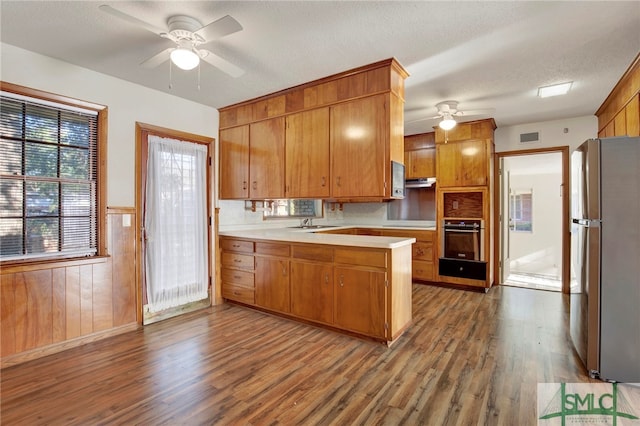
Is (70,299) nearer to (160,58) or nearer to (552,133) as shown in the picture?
(160,58)

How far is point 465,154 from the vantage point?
190 inches

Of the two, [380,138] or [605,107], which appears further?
[605,107]

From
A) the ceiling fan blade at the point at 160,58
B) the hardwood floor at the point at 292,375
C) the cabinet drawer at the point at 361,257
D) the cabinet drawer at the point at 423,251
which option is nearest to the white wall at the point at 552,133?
the cabinet drawer at the point at 423,251

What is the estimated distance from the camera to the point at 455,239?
486 cm

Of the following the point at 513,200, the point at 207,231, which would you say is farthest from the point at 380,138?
the point at 513,200

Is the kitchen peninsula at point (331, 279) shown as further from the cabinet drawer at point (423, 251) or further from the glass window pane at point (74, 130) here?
the cabinet drawer at point (423, 251)

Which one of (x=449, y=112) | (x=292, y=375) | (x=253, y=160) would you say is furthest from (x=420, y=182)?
(x=292, y=375)

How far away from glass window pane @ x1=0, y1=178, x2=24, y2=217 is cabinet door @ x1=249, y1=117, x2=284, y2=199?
2.12 metres

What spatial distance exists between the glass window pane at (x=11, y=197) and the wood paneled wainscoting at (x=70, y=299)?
1.45ft

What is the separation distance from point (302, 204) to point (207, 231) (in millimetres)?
1868

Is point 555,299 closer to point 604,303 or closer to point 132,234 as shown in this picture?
point 604,303

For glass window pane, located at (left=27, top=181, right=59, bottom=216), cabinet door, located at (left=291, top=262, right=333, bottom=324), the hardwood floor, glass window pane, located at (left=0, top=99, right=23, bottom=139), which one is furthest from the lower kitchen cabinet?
glass window pane, located at (left=0, top=99, right=23, bottom=139)

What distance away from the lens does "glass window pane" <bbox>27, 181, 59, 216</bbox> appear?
264 cm

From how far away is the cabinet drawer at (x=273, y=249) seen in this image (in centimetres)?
344
